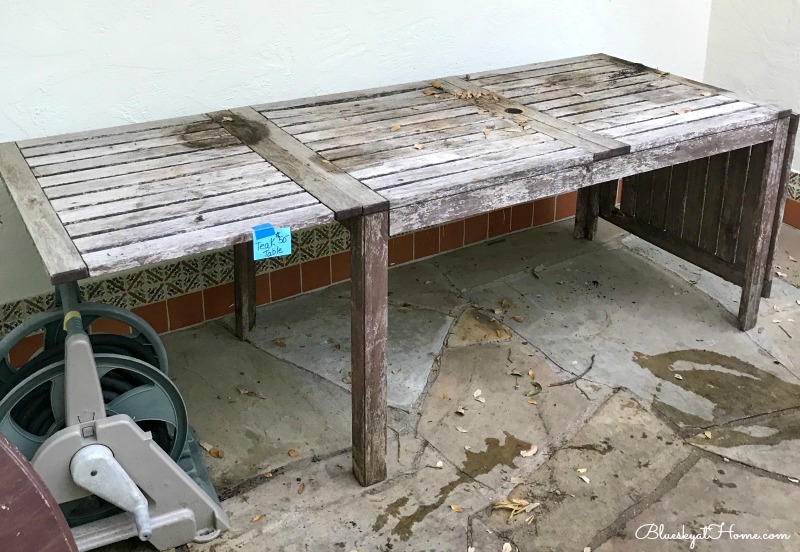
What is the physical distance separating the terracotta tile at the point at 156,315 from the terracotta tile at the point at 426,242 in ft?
4.06

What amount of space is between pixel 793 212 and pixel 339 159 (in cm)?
296

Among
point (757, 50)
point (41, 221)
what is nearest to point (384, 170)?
point (41, 221)

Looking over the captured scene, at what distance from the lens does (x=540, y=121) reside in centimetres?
294

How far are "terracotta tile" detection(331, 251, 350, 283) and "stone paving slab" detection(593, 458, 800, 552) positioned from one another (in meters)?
1.78

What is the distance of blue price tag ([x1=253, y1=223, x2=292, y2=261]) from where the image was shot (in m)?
2.12

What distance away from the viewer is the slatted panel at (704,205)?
11.3 feet

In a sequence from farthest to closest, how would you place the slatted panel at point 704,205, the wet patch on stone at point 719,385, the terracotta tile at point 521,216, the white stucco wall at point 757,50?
1. the terracotta tile at point 521,216
2. the white stucco wall at point 757,50
3. the slatted panel at point 704,205
4. the wet patch on stone at point 719,385

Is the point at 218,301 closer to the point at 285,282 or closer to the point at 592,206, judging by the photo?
the point at 285,282

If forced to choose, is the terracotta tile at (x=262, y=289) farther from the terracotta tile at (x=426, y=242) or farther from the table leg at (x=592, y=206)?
the table leg at (x=592, y=206)

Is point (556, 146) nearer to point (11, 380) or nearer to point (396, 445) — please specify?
point (396, 445)

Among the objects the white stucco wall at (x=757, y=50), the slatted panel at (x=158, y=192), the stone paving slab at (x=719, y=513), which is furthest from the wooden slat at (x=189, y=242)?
the white stucco wall at (x=757, y=50)

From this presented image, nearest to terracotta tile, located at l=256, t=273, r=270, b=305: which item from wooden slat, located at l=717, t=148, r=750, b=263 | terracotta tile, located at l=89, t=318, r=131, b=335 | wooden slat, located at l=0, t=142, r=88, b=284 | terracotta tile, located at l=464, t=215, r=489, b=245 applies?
terracotta tile, located at l=89, t=318, r=131, b=335

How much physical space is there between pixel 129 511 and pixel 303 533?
50 centimetres

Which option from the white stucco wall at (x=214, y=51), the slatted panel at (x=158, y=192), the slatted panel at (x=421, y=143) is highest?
the white stucco wall at (x=214, y=51)
